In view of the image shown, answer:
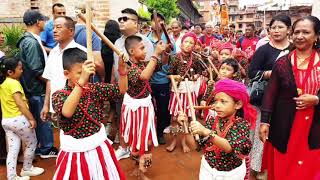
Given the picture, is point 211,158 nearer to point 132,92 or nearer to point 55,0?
point 132,92

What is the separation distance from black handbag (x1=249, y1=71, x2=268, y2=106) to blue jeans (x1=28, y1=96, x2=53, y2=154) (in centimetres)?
295

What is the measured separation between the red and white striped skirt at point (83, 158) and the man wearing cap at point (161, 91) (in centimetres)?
264

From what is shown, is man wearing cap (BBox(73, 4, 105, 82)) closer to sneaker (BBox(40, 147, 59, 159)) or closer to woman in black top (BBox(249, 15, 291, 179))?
sneaker (BBox(40, 147, 59, 159))

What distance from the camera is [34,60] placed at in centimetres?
430

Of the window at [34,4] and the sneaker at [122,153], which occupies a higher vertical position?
the window at [34,4]

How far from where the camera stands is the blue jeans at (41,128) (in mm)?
4590

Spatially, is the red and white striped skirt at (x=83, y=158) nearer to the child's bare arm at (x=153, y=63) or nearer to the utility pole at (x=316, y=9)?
the child's bare arm at (x=153, y=63)

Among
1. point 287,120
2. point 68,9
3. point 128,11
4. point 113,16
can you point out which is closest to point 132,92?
point 128,11

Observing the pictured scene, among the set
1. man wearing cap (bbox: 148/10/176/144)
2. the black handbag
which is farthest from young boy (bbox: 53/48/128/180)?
man wearing cap (bbox: 148/10/176/144)

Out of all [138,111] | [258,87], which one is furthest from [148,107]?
[258,87]

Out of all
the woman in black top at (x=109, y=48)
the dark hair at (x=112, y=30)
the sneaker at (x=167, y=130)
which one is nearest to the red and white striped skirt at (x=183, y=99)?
the sneaker at (x=167, y=130)

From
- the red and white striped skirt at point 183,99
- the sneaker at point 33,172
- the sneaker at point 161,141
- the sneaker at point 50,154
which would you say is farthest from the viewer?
the sneaker at point 161,141

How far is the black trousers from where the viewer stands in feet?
17.5

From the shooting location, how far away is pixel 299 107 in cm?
278
